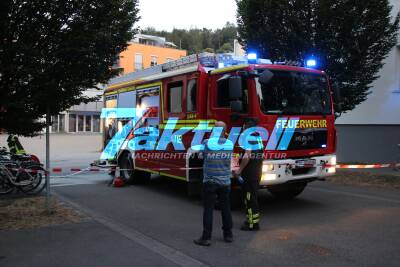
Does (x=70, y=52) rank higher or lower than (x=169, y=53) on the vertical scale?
lower

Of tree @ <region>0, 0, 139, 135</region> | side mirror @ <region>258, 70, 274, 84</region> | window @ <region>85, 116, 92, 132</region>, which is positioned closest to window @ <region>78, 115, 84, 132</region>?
window @ <region>85, 116, 92, 132</region>

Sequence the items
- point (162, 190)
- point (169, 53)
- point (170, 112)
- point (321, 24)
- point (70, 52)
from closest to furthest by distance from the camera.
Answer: point (70, 52), point (170, 112), point (162, 190), point (321, 24), point (169, 53)

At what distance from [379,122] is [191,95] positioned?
9603mm

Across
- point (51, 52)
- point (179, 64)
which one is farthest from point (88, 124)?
point (51, 52)

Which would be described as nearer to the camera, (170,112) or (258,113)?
(258,113)

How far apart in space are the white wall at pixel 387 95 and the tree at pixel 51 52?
37.1ft

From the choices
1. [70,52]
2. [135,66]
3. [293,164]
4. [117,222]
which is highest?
[135,66]

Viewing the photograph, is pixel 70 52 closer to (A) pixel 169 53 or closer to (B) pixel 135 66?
(B) pixel 135 66

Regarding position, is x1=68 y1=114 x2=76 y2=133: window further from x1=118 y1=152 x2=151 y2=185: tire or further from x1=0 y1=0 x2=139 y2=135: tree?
x1=0 y1=0 x2=139 y2=135: tree

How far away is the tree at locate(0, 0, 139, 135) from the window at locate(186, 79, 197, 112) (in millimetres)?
1937

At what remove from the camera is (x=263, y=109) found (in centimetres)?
791

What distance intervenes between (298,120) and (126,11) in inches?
143

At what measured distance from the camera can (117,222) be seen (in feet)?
25.3

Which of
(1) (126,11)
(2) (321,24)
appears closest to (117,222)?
(1) (126,11)
